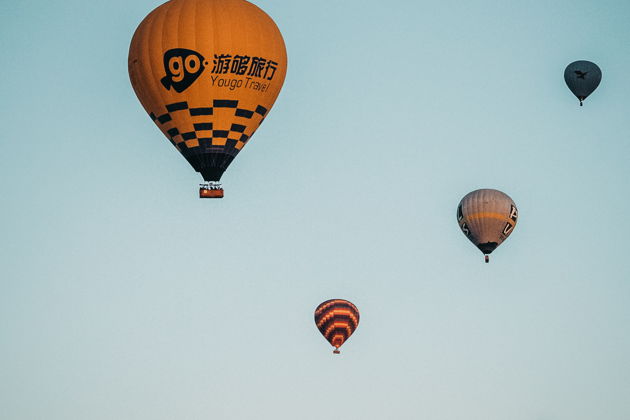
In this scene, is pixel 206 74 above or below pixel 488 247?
above

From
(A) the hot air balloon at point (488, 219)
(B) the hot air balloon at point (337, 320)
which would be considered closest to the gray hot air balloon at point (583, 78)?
(A) the hot air balloon at point (488, 219)

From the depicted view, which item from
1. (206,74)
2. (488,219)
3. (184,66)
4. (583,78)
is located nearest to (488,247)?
(488,219)

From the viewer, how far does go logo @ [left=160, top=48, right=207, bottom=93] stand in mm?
44531

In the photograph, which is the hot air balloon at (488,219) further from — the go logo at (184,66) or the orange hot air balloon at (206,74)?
the go logo at (184,66)

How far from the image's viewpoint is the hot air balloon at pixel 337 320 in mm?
60219

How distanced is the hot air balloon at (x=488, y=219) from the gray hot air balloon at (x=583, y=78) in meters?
→ 6.17

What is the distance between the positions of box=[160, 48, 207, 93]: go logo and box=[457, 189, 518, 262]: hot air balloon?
1861 centimetres

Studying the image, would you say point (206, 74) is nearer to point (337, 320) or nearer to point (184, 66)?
point (184, 66)

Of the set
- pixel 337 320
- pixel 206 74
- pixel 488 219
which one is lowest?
pixel 337 320

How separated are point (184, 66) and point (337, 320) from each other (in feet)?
63.1

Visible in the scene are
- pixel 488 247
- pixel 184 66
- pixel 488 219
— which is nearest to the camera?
pixel 184 66

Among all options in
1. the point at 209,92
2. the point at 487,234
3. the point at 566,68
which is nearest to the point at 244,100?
the point at 209,92

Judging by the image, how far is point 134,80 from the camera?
46.0 metres

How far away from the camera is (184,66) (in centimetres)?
4453
